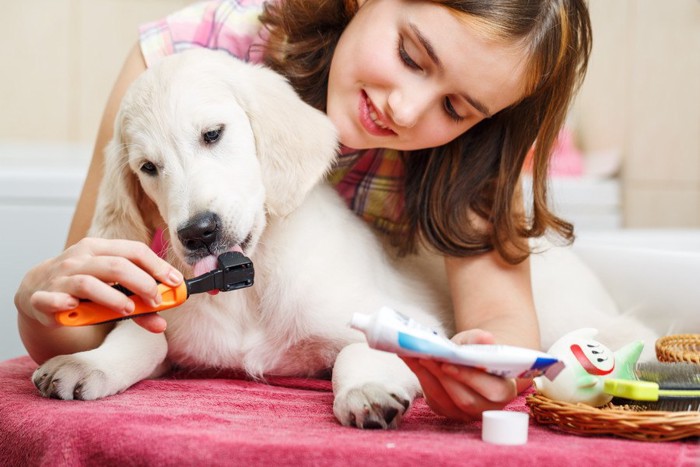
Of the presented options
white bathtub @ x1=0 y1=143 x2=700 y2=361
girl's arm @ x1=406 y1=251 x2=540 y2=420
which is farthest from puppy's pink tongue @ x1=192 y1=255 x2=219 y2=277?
white bathtub @ x1=0 y1=143 x2=700 y2=361

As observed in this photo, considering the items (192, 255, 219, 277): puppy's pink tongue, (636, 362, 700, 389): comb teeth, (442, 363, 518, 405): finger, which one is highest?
(192, 255, 219, 277): puppy's pink tongue

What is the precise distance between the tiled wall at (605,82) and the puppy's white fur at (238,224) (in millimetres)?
1739

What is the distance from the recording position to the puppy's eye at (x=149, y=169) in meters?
1.23

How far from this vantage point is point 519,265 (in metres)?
1.53

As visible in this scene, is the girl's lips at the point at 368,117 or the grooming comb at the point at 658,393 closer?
the grooming comb at the point at 658,393

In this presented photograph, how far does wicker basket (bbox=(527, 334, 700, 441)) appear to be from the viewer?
902 mm

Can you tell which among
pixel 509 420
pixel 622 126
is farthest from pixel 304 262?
pixel 622 126

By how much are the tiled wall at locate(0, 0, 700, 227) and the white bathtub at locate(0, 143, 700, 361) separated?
15.8 inches

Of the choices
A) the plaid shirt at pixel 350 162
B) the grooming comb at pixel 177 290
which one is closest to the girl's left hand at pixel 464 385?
the grooming comb at pixel 177 290

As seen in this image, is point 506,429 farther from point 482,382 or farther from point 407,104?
point 407,104

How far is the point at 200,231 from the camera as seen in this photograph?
109 cm

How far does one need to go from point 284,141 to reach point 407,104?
201 millimetres

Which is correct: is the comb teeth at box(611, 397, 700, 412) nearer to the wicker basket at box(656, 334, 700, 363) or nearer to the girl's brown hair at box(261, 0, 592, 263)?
the wicker basket at box(656, 334, 700, 363)

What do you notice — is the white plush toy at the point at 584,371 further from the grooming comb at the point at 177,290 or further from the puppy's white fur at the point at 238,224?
the grooming comb at the point at 177,290
